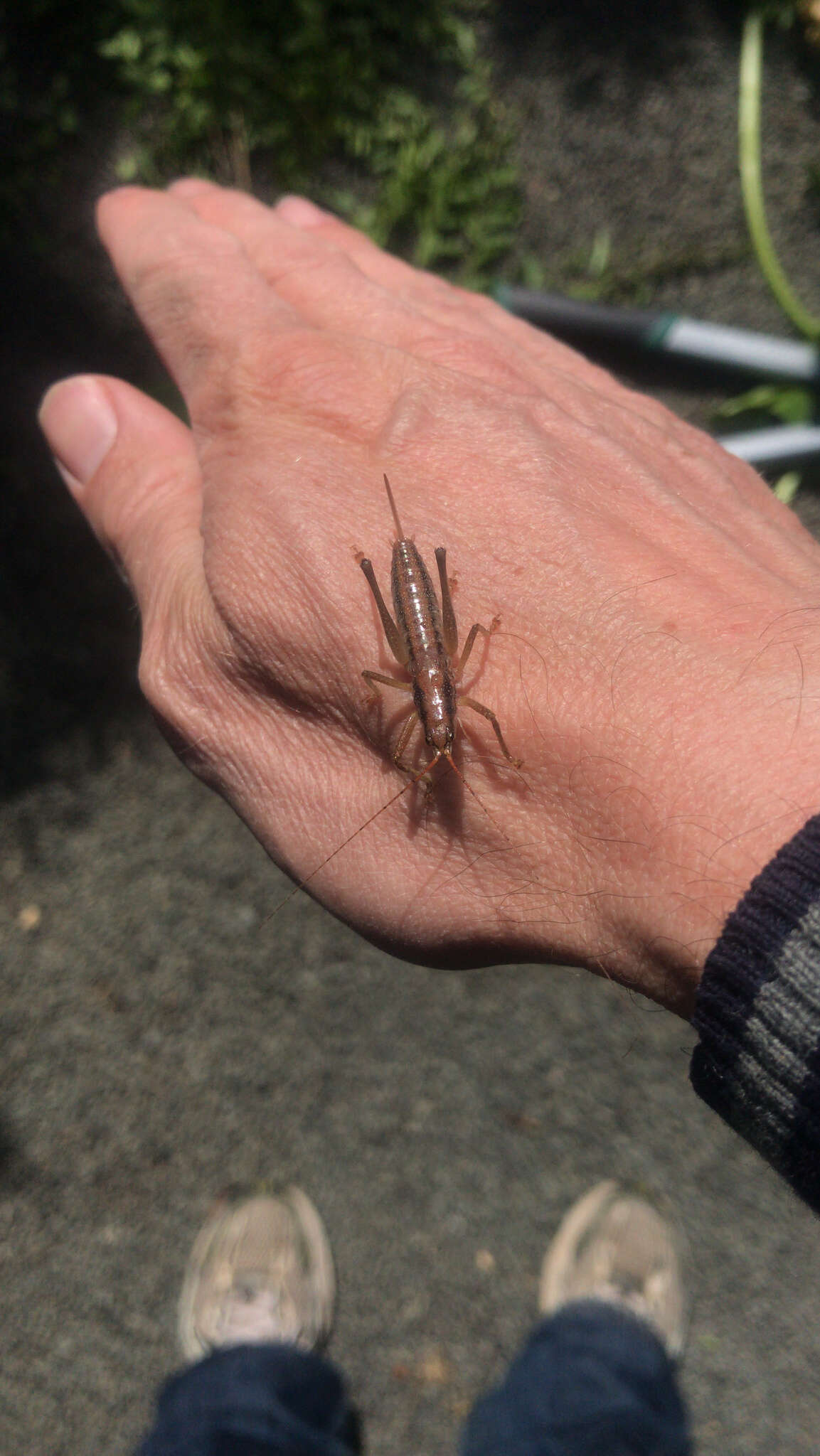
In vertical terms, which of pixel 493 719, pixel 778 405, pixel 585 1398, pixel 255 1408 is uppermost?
pixel 778 405

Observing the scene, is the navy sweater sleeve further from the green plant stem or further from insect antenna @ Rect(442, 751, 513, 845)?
the green plant stem

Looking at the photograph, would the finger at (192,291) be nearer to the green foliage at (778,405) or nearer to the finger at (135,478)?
the finger at (135,478)

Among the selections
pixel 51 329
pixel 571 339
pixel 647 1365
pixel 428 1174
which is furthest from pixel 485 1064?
pixel 51 329

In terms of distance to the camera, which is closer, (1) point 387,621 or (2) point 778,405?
(1) point 387,621

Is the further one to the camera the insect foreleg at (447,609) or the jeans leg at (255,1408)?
the jeans leg at (255,1408)

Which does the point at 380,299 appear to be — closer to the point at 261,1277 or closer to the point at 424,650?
the point at 424,650

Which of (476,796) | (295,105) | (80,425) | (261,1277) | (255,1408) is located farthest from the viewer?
(295,105)

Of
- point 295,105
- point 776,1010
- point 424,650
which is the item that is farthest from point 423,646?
point 295,105

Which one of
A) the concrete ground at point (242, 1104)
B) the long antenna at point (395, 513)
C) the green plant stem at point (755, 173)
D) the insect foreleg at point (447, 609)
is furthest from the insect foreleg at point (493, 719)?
the green plant stem at point (755, 173)
